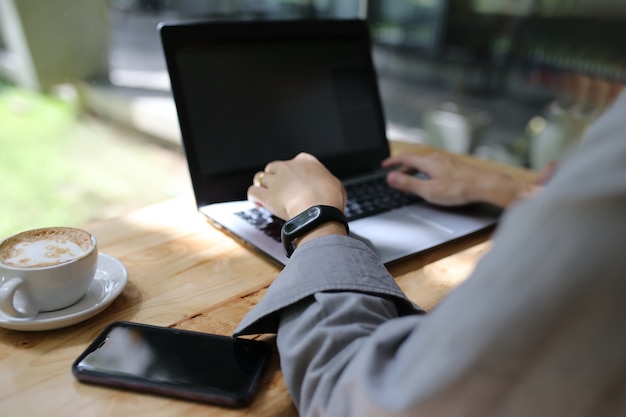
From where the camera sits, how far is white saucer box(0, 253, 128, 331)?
506 mm

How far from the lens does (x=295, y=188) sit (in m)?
0.67

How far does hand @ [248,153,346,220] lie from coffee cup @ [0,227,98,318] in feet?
0.80

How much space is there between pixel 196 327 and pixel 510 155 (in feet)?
6.60

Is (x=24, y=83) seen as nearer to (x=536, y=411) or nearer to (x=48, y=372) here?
(x=48, y=372)

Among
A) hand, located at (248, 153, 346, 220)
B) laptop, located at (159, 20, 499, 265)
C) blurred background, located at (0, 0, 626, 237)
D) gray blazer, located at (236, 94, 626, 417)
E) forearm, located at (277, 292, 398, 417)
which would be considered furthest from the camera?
blurred background, located at (0, 0, 626, 237)

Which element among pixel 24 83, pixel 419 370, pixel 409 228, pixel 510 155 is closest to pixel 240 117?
pixel 409 228

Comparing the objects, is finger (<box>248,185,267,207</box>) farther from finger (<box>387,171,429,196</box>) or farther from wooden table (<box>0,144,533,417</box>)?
finger (<box>387,171,429,196</box>)

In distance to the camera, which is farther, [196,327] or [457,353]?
[196,327]

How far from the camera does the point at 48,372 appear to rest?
1.53ft

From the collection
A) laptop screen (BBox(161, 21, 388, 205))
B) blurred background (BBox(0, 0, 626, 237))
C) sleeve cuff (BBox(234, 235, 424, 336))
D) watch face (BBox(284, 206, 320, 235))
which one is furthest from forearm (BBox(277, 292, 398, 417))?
laptop screen (BBox(161, 21, 388, 205))

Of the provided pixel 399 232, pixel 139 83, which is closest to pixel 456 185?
pixel 399 232

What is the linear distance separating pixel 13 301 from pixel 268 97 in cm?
52

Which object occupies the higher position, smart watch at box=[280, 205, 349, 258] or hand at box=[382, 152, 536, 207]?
smart watch at box=[280, 205, 349, 258]

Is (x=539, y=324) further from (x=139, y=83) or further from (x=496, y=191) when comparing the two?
(x=139, y=83)
